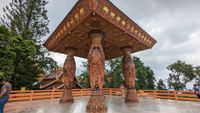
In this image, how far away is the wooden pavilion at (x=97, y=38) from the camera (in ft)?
18.5

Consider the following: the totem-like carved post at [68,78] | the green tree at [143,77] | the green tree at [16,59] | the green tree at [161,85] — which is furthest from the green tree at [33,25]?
the green tree at [161,85]

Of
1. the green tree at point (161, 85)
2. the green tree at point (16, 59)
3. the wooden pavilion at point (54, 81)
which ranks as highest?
the green tree at point (16, 59)

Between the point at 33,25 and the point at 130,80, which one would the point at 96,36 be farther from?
the point at 33,25

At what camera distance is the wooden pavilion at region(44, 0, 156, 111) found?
18.5 feet

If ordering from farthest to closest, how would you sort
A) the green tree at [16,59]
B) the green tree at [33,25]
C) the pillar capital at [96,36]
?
the green tree at [33,25] → the green tree at [16,59] → the pillar capital at [96,36]

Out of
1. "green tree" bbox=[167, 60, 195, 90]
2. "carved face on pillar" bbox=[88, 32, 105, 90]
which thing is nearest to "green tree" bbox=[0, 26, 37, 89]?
"carved face on pillar" bbox=[88, 32, 105, 90]

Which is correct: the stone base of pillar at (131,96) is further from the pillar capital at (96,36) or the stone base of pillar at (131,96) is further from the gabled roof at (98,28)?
the pillar capital at (96,36)

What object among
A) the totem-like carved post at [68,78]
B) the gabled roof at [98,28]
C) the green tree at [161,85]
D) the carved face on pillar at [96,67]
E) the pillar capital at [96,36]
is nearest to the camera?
the gabled roof at [98,28]

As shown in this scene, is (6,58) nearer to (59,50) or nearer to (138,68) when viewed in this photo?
(59,50)

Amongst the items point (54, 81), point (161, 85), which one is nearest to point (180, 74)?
point (161, 85)

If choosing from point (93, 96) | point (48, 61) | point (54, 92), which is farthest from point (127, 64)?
point (48, 61)

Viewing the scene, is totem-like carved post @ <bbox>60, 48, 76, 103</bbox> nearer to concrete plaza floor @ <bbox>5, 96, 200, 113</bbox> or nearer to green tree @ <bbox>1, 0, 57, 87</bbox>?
concrete plaza floor @ <bbox>5, 96, 200, 113</bbox>

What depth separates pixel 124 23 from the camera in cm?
667

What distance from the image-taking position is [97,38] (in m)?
6.44
